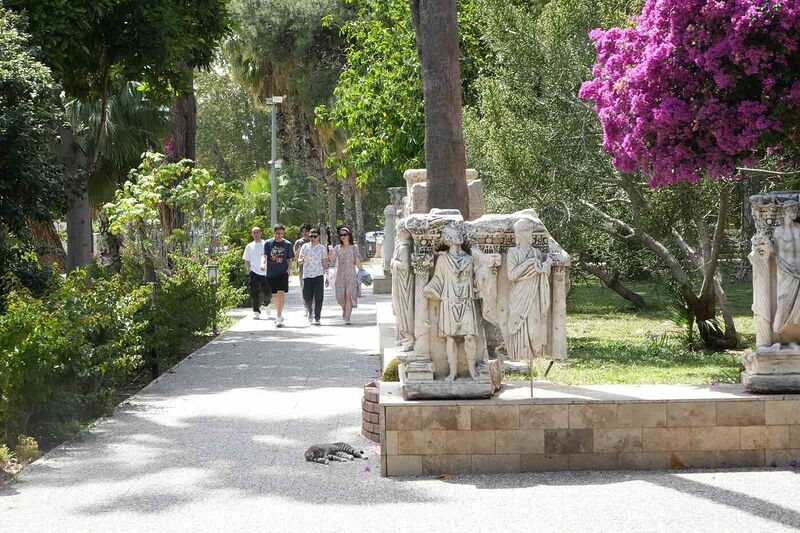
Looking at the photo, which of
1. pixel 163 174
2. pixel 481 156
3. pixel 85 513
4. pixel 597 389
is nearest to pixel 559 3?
pixel 481 156

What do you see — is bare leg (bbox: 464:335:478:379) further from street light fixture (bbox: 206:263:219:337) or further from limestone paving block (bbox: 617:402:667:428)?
street light fixture (bbox: 206:263:219:337)

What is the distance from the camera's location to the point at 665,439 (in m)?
7.42

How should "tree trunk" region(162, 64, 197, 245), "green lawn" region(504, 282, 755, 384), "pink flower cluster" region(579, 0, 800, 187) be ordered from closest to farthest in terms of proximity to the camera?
"pink flower cluster" region(579, 0, 800, 187) < "green lawn" region(504, 282, 755, 384) < "tree trunk" region(162, 64, 197, 245)

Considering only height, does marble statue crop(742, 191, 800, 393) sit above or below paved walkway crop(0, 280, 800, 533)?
above

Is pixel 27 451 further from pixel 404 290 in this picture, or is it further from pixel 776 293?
pixel 776 293

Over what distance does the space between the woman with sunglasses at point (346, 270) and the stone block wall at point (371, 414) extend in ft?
33.4

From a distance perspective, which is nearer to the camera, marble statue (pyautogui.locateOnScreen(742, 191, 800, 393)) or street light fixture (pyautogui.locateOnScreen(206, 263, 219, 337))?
marble statue (pyautogui.locateOnScreen(742, 191, 800, 393))

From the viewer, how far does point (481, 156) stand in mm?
18406

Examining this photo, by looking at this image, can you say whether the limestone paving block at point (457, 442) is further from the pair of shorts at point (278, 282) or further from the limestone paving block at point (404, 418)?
the pair of shorts at point (278, 282)

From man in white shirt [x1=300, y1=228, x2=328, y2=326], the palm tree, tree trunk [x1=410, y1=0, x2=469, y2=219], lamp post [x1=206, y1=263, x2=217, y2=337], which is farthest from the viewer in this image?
the palm tree

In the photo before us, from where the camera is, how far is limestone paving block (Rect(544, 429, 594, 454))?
7.40 meters

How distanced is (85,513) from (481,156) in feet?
42.0

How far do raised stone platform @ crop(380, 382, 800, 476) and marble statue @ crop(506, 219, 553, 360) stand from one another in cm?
42

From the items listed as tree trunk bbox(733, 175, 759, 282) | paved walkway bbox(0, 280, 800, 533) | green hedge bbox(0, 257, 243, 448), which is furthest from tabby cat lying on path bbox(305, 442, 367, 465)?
tree trunk bbox(733, 175, 759, 282)
